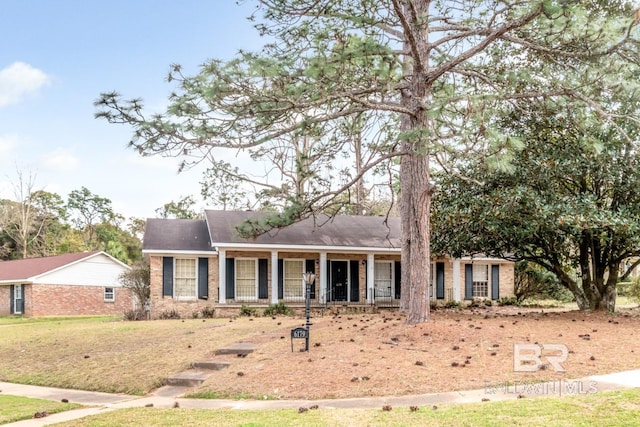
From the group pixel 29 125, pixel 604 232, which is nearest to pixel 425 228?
pixel 604 232

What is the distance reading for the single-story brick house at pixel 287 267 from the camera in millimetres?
21016

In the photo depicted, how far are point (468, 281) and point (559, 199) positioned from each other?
10.7 metres

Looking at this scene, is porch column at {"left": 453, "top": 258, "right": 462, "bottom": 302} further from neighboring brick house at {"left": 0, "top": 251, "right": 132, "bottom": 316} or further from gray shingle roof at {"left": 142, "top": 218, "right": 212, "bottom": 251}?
neighboring brick house at {"left": 0, "top": 251, "right": 132, "bottom": 316}

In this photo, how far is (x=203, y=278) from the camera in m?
21.4

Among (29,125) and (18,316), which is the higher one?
(29,125)

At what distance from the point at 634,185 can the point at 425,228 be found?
631 centimetres

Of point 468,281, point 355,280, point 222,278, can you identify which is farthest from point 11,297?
point 468,281

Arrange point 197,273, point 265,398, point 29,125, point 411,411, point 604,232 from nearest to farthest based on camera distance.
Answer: point 411,411 → point 265,398 → point 604,232 → point 197,273 → point 29,125

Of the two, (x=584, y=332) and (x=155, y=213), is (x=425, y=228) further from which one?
(x=155, y=213)

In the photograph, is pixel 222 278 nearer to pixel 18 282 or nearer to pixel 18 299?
pixel 18 282

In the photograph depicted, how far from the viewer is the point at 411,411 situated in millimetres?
6848

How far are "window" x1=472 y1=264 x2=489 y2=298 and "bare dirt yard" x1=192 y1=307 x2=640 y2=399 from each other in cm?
1160

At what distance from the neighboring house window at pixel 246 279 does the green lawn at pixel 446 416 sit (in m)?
14.3

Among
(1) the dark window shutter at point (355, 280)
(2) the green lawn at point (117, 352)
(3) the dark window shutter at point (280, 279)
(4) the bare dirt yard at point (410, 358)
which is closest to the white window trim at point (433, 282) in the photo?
(1) the dark window shutter at point (355, 280)
